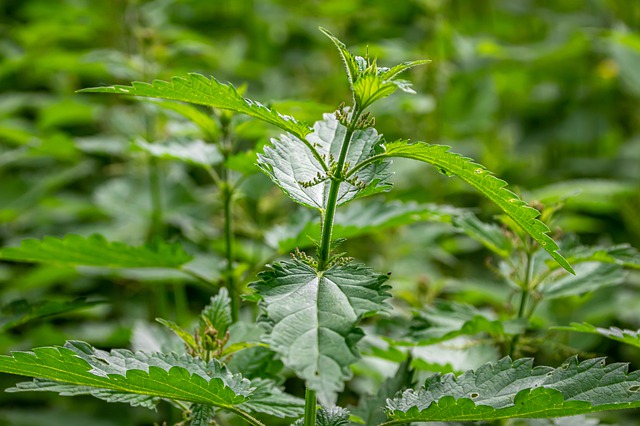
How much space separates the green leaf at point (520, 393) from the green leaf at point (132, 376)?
0.17 metres

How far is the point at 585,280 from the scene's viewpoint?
1103 millimetres

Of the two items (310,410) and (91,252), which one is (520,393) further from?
(91,252)

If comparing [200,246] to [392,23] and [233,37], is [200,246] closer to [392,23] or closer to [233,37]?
[233,37]

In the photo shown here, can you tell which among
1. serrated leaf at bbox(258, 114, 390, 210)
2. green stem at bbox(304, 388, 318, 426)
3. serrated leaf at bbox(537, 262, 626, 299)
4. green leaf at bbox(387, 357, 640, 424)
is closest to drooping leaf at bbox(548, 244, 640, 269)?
serrated leaf at bbox(537, 262, 626, 299)

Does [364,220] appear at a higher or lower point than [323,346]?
higher

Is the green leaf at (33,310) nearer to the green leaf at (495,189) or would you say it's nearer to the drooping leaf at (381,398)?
the drooping leaf at (381,398)

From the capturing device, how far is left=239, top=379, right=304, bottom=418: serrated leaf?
0.81 m

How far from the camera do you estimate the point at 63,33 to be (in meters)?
2.36

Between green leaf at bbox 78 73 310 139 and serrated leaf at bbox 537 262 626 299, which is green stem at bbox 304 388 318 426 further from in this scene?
serrated leaf at bbox 537 262 626 299

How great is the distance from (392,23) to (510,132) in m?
0.72

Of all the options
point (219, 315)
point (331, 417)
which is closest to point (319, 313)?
point (331, 417)

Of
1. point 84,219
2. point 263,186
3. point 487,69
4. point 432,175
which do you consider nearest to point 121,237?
point 84,219

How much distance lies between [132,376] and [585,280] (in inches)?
27.4

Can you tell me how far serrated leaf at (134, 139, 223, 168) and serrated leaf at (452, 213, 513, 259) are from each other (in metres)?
0.40
